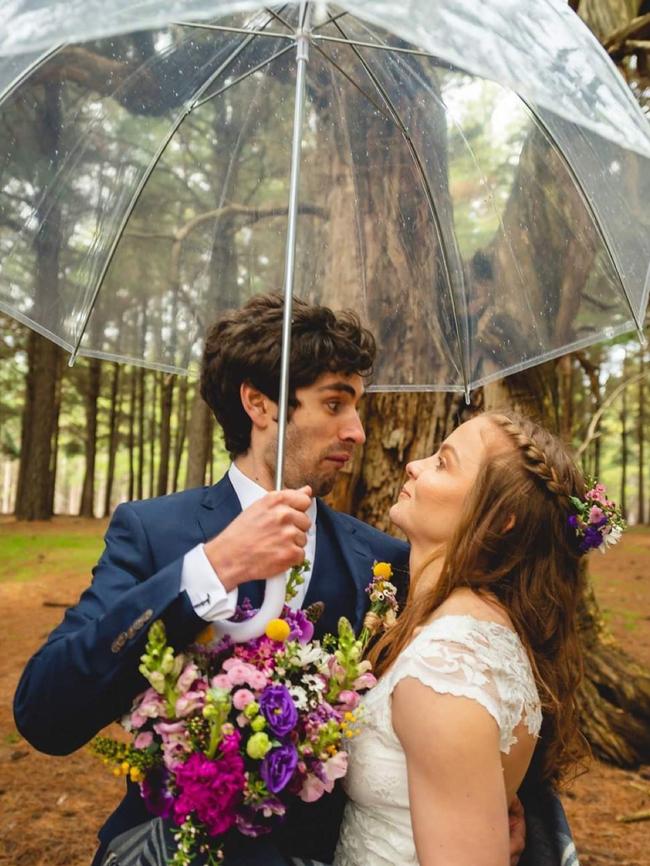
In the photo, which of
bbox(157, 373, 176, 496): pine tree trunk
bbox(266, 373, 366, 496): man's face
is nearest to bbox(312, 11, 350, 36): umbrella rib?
bbox(266, 373, 366, 496): man's face

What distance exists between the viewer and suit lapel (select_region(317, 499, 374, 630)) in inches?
114

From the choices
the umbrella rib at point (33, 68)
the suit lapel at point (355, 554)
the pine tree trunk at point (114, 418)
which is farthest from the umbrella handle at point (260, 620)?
the pine tree trunk at point (114, 418)

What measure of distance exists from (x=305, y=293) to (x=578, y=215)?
3.69ft

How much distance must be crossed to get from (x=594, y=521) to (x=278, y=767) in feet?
4.20

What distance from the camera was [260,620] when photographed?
195cm

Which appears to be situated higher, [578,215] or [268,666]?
[578,215]

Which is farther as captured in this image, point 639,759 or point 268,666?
point 639,759

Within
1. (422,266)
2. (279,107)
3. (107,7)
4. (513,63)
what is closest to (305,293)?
(422,266)

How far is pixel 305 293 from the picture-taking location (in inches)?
128

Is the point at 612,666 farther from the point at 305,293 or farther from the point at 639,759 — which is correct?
the point at 305,293

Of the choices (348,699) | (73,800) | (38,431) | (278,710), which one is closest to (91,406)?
(38,431)

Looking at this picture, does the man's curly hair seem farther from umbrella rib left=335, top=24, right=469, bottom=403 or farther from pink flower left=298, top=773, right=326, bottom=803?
pink flower left=298, top=773, right=326, bottom=803

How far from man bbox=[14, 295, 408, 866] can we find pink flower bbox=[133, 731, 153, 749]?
188 millimetres

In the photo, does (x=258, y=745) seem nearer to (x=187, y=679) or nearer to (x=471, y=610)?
(x=187, y=679)
